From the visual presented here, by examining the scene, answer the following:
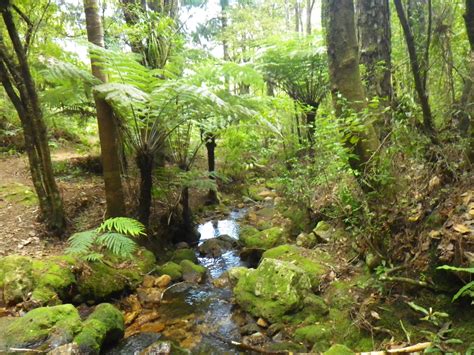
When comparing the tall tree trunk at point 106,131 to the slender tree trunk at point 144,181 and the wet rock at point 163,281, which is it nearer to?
the slender tree trunk at point 144,181

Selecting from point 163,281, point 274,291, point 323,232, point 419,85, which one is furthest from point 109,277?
point 419,85

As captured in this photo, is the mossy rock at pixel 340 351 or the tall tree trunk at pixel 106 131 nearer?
the mossy rock at pixel 340 351

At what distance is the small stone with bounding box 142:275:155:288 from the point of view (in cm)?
372

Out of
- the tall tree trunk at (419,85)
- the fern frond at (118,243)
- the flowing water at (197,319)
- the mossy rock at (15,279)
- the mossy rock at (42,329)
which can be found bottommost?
the flowing water at (197,319)

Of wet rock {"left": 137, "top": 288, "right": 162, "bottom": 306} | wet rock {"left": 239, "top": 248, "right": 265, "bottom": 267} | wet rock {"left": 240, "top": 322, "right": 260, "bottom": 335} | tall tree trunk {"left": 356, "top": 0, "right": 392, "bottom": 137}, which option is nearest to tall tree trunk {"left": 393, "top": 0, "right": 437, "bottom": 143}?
tall tree trunk {"left": 356, "top": 0, "right": 392, "bottom": 137}

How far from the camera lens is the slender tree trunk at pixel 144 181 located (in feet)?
13.8

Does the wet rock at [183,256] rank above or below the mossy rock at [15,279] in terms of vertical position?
below

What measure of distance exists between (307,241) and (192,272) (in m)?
1.46

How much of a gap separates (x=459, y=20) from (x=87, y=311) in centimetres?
449

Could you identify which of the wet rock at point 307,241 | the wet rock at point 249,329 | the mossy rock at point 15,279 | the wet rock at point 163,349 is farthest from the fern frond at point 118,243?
the wet rock at point 307,241

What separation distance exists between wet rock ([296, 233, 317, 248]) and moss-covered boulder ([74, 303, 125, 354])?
2.18 m

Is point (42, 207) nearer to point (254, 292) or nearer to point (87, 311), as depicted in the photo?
point (87, 311)

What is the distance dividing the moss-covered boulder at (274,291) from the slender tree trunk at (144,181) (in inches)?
69.2

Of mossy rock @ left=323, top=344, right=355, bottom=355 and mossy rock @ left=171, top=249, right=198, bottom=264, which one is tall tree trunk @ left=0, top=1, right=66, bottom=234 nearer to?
mossy rock @ left=171, top=249, right=198, bottom=264
